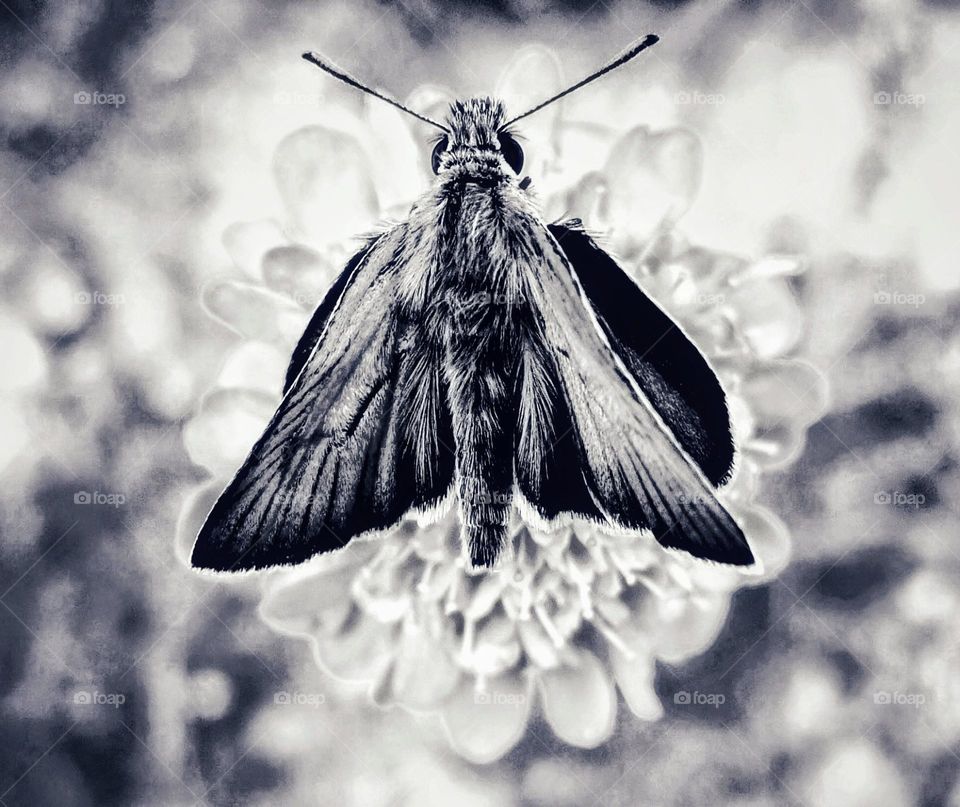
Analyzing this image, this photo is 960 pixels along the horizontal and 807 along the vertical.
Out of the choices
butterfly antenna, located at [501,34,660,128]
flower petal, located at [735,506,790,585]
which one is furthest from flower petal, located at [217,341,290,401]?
flower petal, located at [735,506,790,585]

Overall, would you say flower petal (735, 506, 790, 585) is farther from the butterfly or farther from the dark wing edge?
the dark wing edge

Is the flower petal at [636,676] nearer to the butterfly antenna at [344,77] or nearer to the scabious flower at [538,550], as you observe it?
the scabious flower at [538,550]

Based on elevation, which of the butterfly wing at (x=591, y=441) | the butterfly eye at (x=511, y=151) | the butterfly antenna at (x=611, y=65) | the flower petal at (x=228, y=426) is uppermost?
the butterfly antenna at (x=611, y=65)

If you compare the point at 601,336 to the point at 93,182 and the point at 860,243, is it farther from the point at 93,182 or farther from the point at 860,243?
the point at 93,182

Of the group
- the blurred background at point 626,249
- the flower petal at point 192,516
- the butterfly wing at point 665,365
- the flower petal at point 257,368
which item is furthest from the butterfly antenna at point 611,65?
the flower petal at point 192,516

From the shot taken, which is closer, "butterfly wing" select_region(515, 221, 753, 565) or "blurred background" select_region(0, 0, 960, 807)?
"butterfly wing" select_region(515, 221, 753, 565)

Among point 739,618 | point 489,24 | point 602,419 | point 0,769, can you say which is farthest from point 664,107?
point 0,769
